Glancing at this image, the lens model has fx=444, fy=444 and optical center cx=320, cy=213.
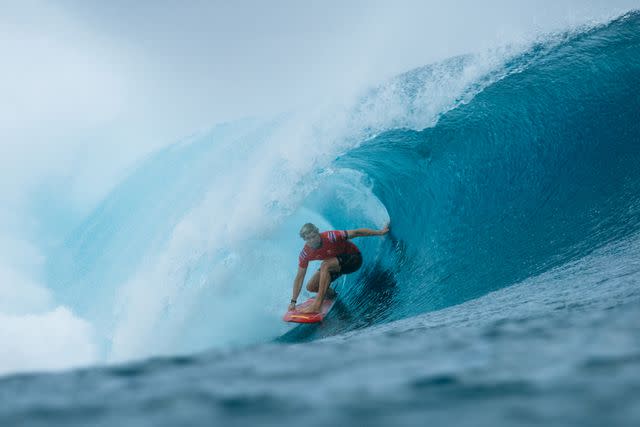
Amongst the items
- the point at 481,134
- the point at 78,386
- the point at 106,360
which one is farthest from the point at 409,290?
the point at 106,360

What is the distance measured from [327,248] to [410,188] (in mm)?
2250

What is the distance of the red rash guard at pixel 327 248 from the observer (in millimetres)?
5094

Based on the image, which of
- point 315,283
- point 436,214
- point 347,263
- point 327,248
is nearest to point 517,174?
point 436,214

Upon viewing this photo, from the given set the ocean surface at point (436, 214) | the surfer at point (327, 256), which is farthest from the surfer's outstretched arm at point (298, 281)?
the ocean surface at point (436, 214)

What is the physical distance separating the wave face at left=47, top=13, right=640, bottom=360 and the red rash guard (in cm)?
78

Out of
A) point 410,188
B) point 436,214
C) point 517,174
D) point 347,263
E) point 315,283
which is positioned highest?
point 410,188

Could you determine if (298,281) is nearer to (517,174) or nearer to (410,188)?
(410,188)

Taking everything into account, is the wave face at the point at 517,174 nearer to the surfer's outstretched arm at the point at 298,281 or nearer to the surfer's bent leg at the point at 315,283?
the surfer's bent leg at the point at 315,283

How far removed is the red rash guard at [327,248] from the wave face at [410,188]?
78 cm

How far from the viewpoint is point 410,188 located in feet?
22.3

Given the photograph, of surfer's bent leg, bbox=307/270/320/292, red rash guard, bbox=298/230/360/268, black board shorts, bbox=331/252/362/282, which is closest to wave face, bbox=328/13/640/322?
black board shorts, bbox=331/252/362/282

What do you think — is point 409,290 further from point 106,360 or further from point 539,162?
point 106,360

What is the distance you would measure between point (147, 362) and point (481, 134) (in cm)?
634

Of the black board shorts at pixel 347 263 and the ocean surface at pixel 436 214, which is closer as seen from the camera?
the ocean surface at pixel 436 214
